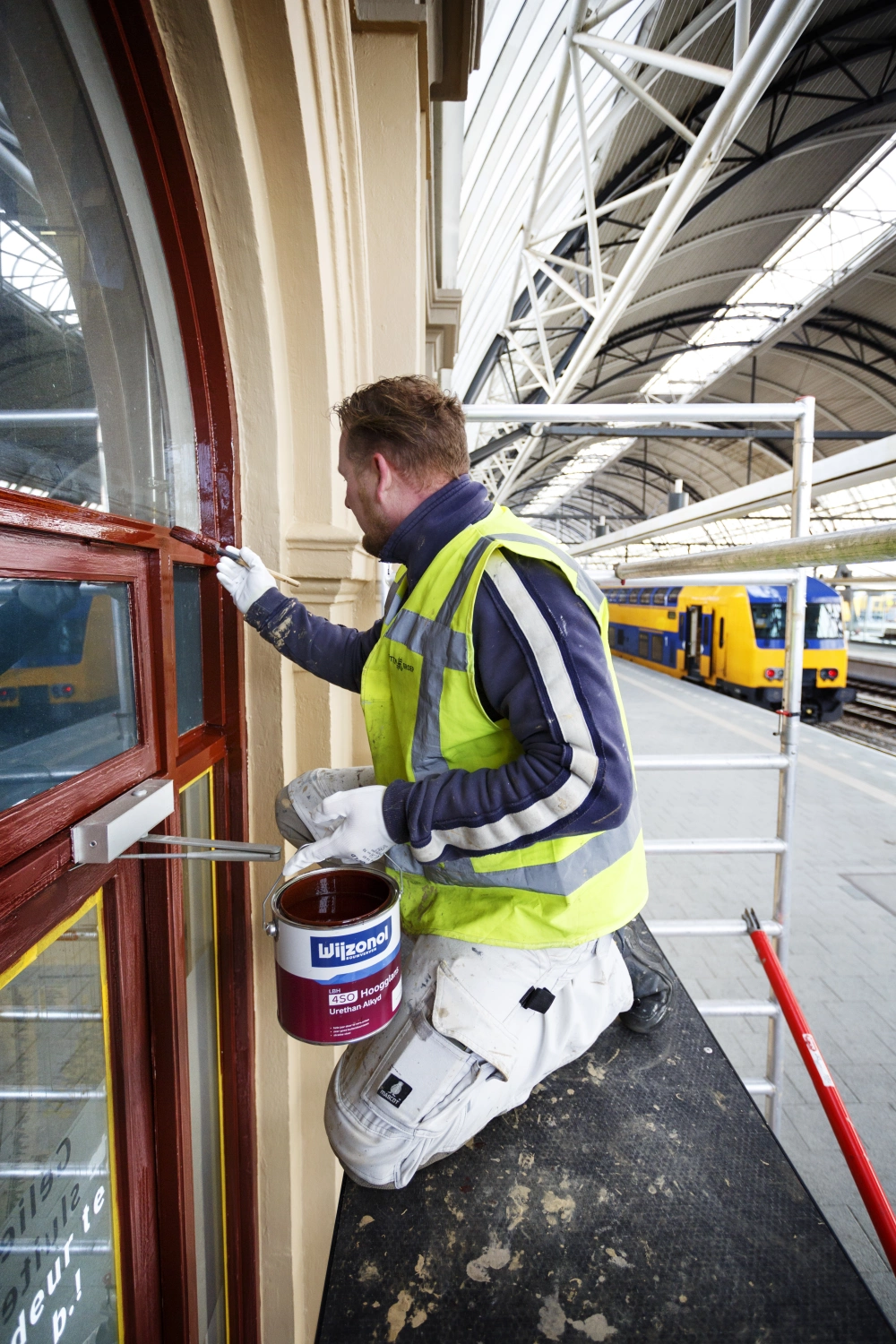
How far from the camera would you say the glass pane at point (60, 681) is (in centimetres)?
96

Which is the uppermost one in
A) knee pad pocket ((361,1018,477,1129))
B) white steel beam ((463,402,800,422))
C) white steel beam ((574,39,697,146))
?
white steel beam ((574,39,697,146))

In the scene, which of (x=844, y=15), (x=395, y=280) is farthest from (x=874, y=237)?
(x=395, y=280)

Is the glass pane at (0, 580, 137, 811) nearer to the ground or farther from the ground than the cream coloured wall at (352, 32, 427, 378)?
nearer to the ground

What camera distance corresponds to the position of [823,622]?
1241 cm

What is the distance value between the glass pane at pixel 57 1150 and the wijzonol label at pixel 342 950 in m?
0.41

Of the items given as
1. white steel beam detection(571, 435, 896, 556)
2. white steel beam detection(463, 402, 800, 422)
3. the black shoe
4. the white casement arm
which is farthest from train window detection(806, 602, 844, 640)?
the black shoe

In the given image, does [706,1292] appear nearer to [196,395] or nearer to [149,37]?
[196,395]

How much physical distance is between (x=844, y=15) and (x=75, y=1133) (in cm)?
1273

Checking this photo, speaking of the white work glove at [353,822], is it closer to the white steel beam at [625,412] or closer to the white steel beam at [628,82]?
the white steel beam at [625,412]

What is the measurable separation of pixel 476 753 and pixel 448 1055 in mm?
736

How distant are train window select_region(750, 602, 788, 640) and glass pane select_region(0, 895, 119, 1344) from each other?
13.0 m

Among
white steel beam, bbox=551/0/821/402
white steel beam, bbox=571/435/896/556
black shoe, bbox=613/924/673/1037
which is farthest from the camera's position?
white steel beam, bbox=551/0/821/402

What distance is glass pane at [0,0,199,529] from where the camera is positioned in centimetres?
102

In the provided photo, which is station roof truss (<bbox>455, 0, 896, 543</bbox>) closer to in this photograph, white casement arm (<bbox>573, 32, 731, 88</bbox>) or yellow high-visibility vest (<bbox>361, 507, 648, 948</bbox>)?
white casement arm (<bbox>573, 32, 731, 88</bbox>)
